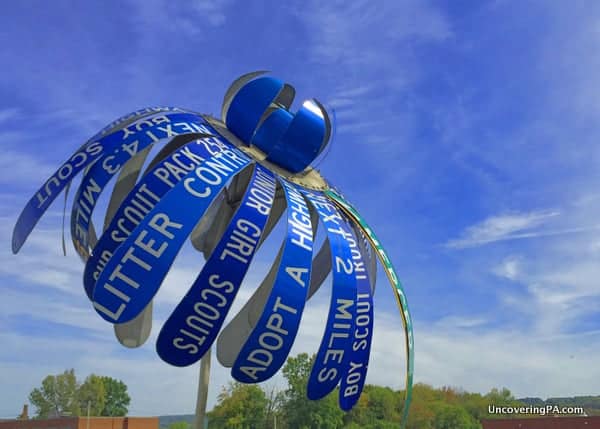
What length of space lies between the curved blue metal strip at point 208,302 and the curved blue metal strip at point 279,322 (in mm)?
710

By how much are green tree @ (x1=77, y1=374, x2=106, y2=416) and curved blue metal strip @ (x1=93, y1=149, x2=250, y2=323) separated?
82567 mm

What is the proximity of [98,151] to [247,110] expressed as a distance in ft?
12.4

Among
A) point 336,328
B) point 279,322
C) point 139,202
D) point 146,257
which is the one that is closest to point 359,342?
point 336,328

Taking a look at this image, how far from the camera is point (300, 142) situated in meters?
15.4

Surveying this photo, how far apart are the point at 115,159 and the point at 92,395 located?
82.8 m

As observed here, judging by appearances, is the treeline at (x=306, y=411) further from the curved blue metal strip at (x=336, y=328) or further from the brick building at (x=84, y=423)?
the curved blue metal strip at (x=336, y=328)

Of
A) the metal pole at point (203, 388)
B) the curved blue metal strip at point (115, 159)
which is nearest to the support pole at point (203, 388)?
the metal pole at point (203, 388)

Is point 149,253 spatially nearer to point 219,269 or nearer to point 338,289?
point 219,269

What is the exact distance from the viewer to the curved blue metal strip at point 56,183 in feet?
43.4

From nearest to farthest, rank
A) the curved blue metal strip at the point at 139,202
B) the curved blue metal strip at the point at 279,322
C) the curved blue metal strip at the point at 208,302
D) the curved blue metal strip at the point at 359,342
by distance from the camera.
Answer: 1. the curved blue metal strip at the point at 208,302
2. the curved blue metal strip at the point at 279,322
3. the curved blue metal strip at the point at 139,202
4. the curved blue metal strip at the point at 359,342

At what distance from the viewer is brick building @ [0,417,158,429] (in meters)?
47.2

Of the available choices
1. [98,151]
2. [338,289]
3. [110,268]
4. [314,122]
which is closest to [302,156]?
[314,122]

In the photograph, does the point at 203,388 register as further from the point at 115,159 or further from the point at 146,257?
the point at 115,159

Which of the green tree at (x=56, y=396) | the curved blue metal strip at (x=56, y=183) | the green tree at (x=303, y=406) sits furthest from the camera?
the green tree at (x=56, y=396)
